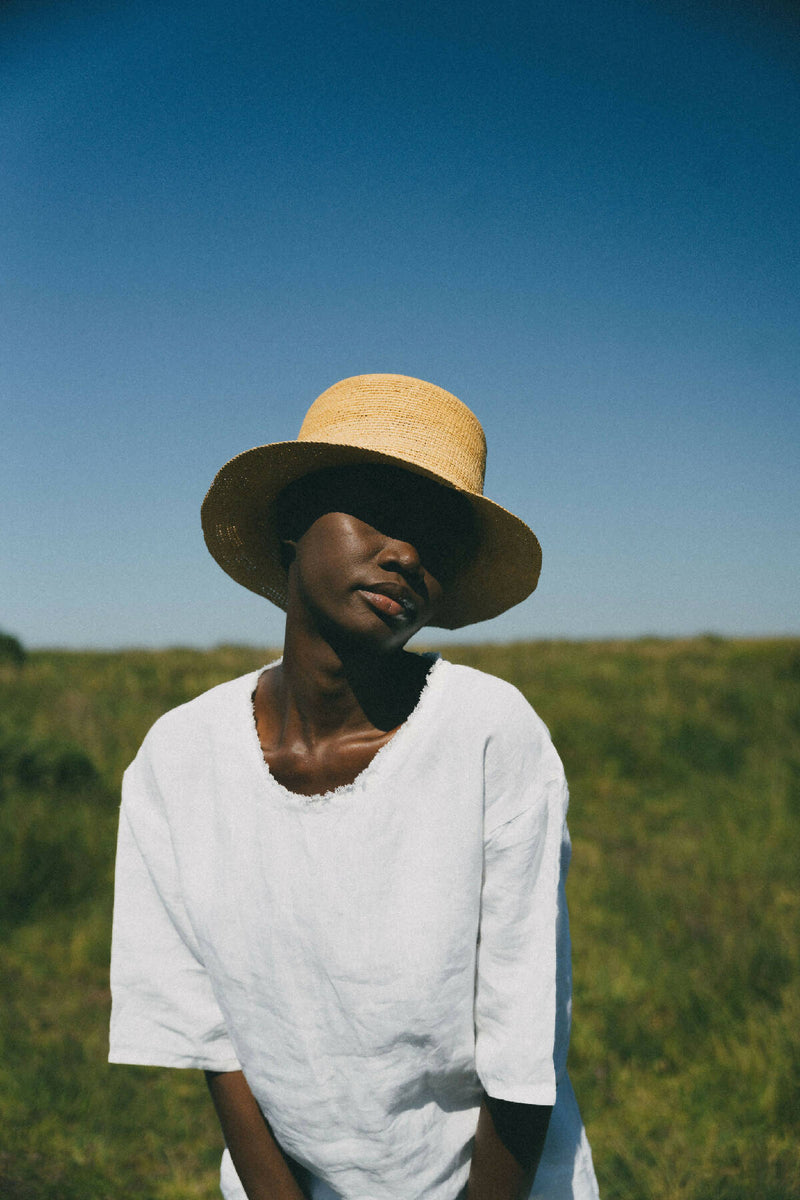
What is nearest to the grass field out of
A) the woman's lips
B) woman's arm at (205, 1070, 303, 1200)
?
woman's arm at (205, 1070, 303, 1200)

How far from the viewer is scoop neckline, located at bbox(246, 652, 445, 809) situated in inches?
56.6

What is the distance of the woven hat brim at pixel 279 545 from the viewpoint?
1543mm

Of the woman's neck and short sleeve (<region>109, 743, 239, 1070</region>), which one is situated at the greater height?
the woman's neck

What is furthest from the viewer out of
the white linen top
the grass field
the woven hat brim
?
the grass field

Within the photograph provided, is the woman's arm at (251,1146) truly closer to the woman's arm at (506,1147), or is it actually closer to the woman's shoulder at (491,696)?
the woman's arm at (506,1147)

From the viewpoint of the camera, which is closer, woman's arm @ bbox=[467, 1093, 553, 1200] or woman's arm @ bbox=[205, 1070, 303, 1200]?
woman's arm @ bbox=[467, 1093, 553, 1200]

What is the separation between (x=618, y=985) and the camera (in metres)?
4.22

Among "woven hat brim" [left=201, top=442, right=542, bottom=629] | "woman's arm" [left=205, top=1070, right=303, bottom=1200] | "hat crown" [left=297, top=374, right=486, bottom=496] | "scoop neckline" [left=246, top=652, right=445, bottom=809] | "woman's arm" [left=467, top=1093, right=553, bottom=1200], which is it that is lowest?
"woman's arm" [left=205, top=1070, right=303, bottom=1200]

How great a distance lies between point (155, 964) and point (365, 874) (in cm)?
58

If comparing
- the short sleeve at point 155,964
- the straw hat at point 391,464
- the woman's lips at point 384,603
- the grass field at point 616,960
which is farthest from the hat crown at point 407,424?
the grass field at point 616,960

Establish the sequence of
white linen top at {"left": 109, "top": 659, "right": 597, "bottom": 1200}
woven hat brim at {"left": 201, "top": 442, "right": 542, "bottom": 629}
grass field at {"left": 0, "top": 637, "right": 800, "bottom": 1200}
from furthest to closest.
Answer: grass field at {"left": 0, "top": 637, "right": 800, "bottom": 1200} < woven hat brim at {"left": 201, "top": 442, "right": 542, "bottom": 629} < white linen top at {"left": 109, "top": 659, "right": 597, "bottom": 1200}

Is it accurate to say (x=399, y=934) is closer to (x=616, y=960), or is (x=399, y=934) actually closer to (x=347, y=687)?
(x=347, y=687)

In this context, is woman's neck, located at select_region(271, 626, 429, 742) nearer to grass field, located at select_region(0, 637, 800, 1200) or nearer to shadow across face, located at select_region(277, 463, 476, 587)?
shadow across face, located at select_region(277, 463, 476, 587)

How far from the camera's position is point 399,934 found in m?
1.38
